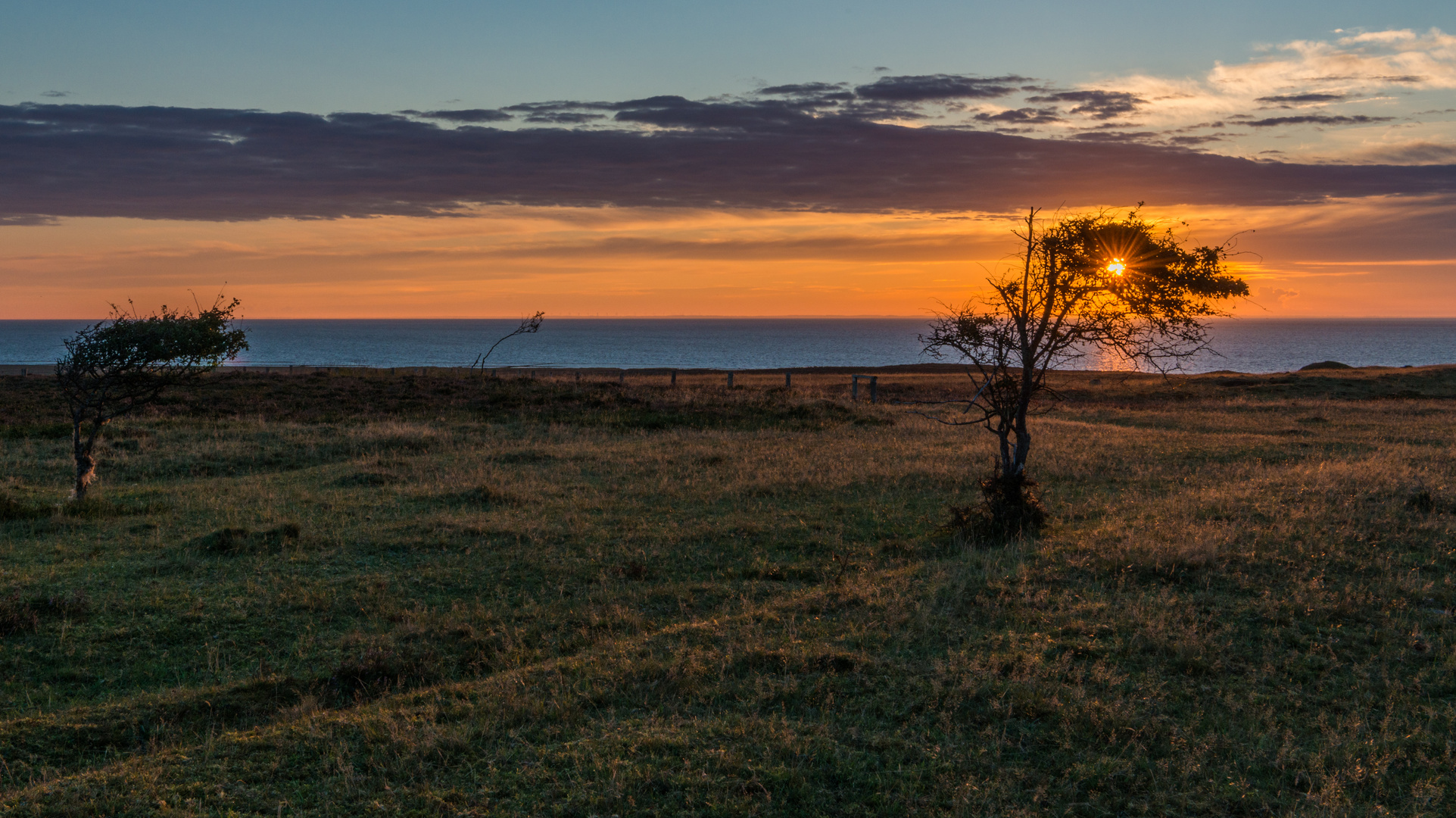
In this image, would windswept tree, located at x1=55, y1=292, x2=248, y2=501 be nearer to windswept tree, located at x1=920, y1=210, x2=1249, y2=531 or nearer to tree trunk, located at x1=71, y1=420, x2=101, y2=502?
tree trunk, located at x1=71, y1=420, x2=101, y2=502

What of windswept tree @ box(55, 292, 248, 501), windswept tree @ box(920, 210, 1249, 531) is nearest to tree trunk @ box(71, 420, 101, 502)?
windswept tree @ box(55, 292, 248, 501)

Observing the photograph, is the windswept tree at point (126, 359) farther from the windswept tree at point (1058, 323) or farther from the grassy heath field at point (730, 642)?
the windswept tree at point (1058, 323)

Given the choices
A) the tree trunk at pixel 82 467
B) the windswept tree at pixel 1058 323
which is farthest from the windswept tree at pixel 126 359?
the windswept tree at pixel 1058 323

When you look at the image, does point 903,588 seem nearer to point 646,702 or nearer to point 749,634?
point 749,634

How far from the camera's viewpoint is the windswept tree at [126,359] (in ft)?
56.4

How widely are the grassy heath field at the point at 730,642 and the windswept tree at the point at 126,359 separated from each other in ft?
5.41

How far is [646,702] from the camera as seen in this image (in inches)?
284

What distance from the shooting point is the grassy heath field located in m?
5.86

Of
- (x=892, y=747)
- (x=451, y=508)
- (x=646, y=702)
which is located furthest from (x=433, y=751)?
(x=451, y=508)

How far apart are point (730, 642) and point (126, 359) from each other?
1526cm

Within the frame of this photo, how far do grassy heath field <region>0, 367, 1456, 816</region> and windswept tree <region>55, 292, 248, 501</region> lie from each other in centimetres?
165

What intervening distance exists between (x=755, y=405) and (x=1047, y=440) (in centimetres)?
1234

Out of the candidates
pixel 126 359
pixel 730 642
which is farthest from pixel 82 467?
pixel 730 642

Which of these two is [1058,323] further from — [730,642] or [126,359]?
[126,359]
